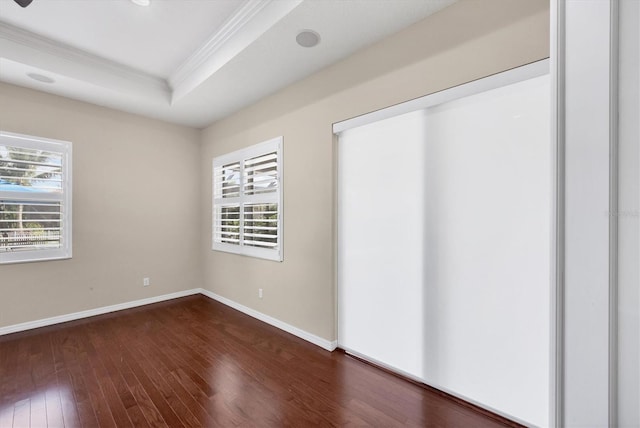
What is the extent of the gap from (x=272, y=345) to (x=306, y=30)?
2.81 m

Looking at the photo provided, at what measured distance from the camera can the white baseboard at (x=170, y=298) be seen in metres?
2.83

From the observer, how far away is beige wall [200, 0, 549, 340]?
5.73ft

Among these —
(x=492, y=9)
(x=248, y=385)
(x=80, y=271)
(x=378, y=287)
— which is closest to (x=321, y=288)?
(x=378, y=287)

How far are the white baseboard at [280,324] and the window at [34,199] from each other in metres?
1.95

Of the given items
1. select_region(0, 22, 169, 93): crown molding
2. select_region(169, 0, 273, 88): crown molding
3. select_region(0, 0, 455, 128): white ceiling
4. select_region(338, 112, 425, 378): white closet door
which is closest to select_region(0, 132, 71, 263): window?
select_region(0, 0, 455, 128): white ceiling

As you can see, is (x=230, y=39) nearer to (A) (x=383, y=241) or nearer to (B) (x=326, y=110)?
(B) (x=326, y=110)

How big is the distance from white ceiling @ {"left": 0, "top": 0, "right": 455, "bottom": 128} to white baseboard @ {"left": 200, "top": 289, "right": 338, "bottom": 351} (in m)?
2.63

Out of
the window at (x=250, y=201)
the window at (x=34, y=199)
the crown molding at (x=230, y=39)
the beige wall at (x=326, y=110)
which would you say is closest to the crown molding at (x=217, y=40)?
the crown molding at (x=230, y=39)

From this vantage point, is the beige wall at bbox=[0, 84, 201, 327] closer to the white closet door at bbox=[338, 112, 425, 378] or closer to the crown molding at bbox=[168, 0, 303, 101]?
the crown molding at bbox=[168, 0, 303, 101]

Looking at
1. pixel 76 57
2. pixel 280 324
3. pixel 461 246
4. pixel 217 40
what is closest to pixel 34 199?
pixel 76 57

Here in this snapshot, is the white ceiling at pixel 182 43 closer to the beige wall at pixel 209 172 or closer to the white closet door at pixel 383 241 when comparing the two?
the beige wall at pixel 209 172

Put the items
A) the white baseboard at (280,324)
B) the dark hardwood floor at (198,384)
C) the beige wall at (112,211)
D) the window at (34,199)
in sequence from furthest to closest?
the beige wall at (112,211) < the window at (34,199) < the white baseboard at (280,324) < the dark hardwood floor at (198,384)

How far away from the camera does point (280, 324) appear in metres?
3.18

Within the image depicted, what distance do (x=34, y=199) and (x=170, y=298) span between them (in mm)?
2027
